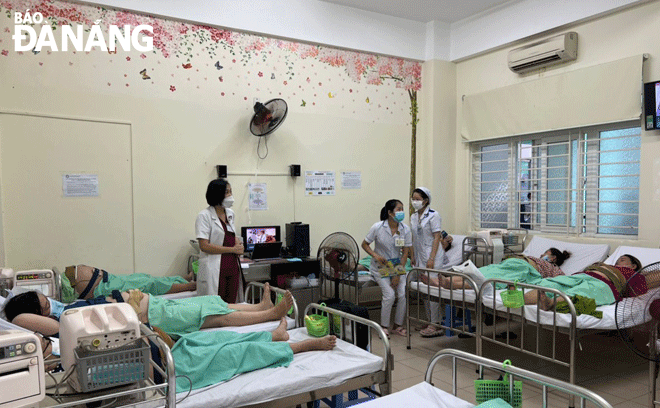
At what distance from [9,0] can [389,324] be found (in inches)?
186

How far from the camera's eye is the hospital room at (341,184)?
3.37 meters

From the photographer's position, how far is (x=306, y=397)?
2.49 m

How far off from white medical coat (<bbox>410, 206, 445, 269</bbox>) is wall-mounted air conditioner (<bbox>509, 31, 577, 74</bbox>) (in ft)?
6.94

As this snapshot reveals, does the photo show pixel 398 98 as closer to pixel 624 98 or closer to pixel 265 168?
pixel 265 168

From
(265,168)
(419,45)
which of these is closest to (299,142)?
(265,168)

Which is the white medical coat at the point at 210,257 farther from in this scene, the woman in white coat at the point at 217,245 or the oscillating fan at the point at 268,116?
the oscillating fan at the point at 268,116

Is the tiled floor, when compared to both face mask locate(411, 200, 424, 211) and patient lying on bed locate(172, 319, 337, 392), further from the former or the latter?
face mask locate(411, 200, 424, 211)

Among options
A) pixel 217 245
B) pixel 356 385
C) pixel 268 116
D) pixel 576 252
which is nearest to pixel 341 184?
pixel 268 116

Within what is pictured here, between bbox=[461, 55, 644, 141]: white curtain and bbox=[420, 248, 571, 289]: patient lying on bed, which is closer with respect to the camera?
bbox=[420, 248, 571, 289]: patient lying on bed

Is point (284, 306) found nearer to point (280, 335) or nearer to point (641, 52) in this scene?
point (280, 335)

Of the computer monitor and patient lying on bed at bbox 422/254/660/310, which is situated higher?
the computer monitor

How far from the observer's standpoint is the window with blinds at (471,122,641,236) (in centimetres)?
501

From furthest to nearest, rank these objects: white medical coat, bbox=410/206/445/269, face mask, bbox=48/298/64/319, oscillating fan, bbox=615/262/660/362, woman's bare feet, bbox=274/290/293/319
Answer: white medical coat, bbox=410/206/445/269 < woman's bare feet, bbox=274/290/293/319 < face mask, bbox=48/298/64/319 < oscillating fan, bbox=615/262/660/362

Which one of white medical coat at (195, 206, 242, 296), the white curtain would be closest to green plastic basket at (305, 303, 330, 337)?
white medical coat at (195, 206, 242, 296)
